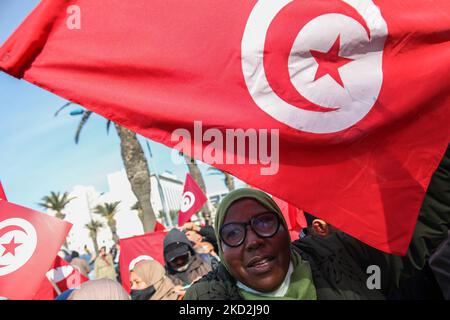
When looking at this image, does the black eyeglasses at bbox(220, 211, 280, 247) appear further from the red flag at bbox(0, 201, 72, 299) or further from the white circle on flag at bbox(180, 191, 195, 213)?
the white circle on flag at bbox(180, 191, 195, 213)

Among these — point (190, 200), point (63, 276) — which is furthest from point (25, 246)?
point (190, 200)

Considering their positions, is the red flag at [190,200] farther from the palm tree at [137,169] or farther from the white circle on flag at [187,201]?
the palm tree at [137,169]

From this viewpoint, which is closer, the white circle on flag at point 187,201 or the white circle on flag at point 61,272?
the white circle on flag at point 61,272

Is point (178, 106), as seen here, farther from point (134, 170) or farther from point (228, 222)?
point (134, 170)

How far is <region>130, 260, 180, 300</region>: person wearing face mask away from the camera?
16.1 feet

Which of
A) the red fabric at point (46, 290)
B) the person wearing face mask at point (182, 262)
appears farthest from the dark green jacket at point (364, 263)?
the person wearing face mask at point (182, 262)

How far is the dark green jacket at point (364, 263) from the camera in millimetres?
2033

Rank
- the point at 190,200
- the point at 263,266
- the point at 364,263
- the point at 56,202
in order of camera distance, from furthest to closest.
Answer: the point at 56,202 < the point at 190,200 < the point at 364,263 < the point at 263,266

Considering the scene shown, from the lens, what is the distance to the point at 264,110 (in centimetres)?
224

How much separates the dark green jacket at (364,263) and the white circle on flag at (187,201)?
749 centimetres

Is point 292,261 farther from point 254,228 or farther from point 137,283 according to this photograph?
point 137,283

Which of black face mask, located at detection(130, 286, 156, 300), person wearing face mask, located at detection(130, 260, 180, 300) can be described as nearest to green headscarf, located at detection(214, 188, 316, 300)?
person wearing face mask, located at detection(130, 260, 180, 300)

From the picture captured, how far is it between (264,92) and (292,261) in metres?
0.75

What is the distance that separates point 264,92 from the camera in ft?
7.43
